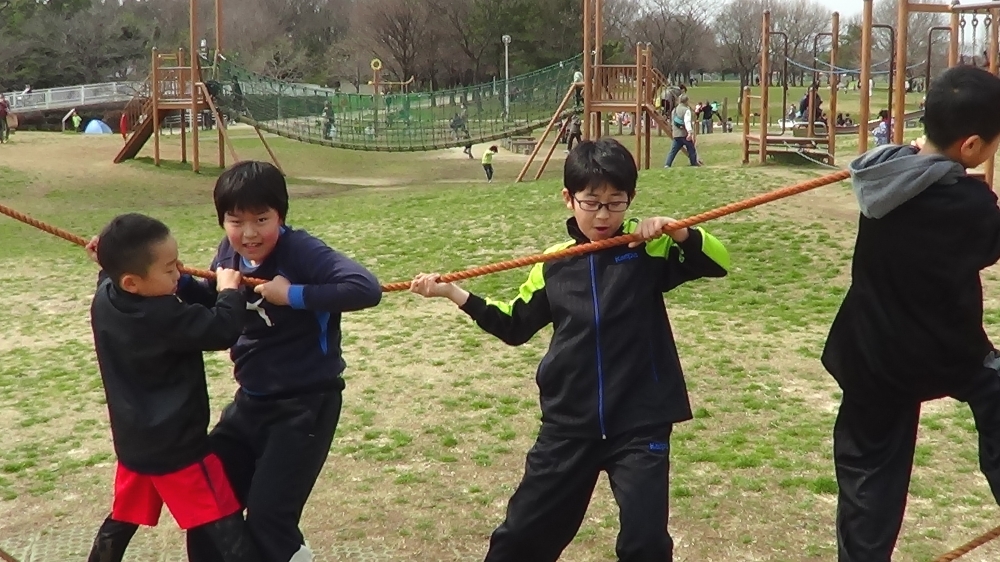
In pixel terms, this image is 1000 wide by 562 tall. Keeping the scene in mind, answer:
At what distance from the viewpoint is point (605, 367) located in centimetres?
318

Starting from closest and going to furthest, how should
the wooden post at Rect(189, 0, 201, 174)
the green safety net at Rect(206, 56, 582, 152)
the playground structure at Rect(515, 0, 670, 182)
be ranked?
→ the playground structure at Rect(515, 0, 670, 182) → the wooden post at Rect(189, 0, 201, 174) → the green safety net at Rect(206, 56, 582, 152)

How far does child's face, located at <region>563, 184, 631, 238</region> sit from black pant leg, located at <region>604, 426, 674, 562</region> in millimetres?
619

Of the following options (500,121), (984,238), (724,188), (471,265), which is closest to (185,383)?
(984,238)

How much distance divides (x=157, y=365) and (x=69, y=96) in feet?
159

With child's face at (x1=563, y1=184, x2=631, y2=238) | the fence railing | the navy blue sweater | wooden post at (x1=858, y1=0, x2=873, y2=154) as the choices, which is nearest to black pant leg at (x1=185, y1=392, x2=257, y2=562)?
the navy blue sweater

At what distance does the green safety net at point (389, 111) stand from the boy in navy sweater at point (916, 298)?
21.2 meters

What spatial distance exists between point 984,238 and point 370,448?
142 inches

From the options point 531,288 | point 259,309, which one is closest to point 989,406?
point 531,288

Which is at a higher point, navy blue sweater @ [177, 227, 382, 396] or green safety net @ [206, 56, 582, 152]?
green safety net @ [206, 56, 582, 152]

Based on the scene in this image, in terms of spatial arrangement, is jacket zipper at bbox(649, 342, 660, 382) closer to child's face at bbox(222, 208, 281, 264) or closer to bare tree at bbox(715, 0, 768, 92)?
child's face at bbox(222, 208, 281, 264)

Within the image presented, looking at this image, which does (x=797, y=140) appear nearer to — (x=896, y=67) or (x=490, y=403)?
(x=896, y=67)

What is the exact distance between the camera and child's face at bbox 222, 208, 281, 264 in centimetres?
335

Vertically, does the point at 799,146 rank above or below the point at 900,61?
below

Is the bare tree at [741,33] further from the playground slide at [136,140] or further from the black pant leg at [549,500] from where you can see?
the black pant leg at [549,500]
